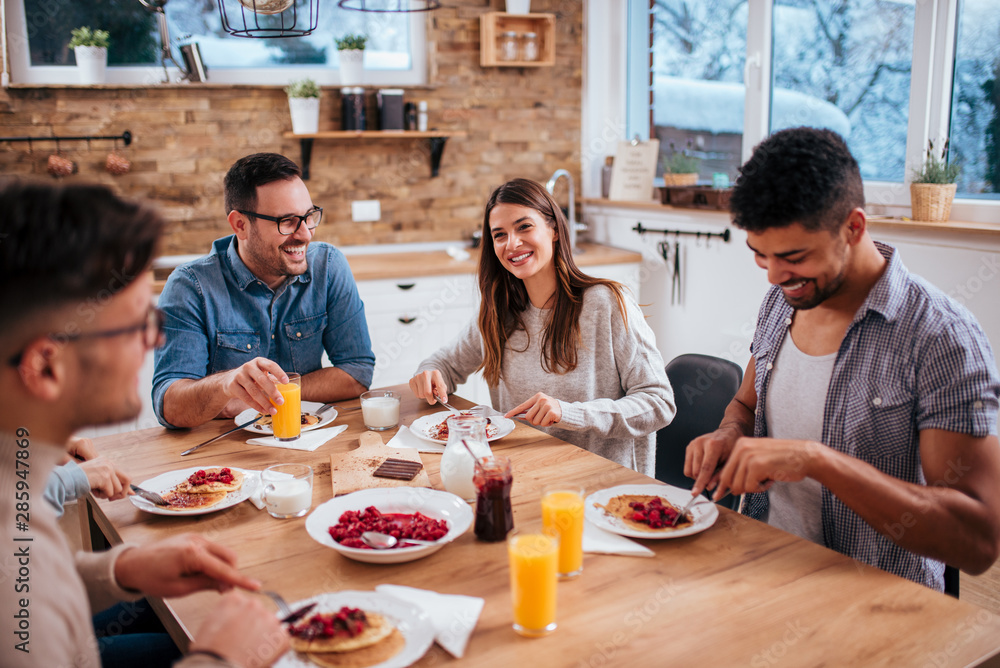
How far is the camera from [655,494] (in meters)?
1.47

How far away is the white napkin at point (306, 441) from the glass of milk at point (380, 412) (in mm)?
79

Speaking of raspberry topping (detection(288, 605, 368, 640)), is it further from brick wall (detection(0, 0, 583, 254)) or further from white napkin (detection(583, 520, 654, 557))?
brick wall (detection(0, 0, 583, 254))

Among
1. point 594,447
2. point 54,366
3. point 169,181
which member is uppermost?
point 169,181

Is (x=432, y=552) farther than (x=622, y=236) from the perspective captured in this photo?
No

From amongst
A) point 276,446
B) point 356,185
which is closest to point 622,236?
point 356,185

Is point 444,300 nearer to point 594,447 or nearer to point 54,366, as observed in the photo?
point 594,447

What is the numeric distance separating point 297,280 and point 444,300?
1480 millimetres

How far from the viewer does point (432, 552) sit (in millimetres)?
1265

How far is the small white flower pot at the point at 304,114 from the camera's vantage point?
12.4 ft

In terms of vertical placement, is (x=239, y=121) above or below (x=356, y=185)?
above

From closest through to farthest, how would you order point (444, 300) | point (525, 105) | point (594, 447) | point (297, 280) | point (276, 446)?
point (276, 446) → point (594, 447) → point (297, 280) → point (444, 300) → point (525, 105)

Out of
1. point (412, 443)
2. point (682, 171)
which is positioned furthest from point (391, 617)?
point (682, 171)

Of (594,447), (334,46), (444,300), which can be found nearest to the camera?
(594,447)

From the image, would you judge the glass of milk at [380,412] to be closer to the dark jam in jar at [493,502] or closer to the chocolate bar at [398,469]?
the chocolate bar at [398,469]
